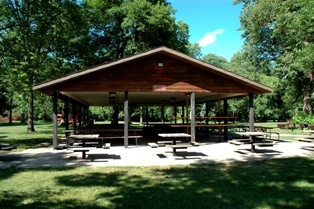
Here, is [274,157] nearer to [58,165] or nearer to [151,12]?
[58,165]

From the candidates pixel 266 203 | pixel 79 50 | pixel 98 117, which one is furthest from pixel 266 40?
pixel 98 117

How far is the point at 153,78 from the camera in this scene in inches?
612

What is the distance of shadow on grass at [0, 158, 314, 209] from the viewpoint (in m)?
6.03

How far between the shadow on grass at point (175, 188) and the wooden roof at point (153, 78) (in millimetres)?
6049

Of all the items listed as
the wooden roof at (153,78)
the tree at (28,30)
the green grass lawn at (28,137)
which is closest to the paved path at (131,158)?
the green grass lawn at (28,137)

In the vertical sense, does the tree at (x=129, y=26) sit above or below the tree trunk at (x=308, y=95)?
above

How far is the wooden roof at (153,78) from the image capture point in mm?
14930

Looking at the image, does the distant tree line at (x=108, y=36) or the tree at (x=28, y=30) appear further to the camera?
the distant tree line at (x=108, y=36)

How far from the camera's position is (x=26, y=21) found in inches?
708

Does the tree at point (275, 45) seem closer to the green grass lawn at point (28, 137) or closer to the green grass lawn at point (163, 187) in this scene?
the green grass lawn at point (28, 137)

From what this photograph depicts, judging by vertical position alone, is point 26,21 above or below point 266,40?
below

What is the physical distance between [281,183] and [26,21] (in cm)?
1589

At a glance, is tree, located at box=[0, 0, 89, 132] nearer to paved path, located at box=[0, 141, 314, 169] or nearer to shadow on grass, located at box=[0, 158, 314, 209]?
paved path, located at box=[0, 141, 314, 169]

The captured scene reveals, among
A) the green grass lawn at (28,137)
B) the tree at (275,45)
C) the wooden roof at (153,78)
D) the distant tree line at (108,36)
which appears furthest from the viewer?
the tree at (275,45)
